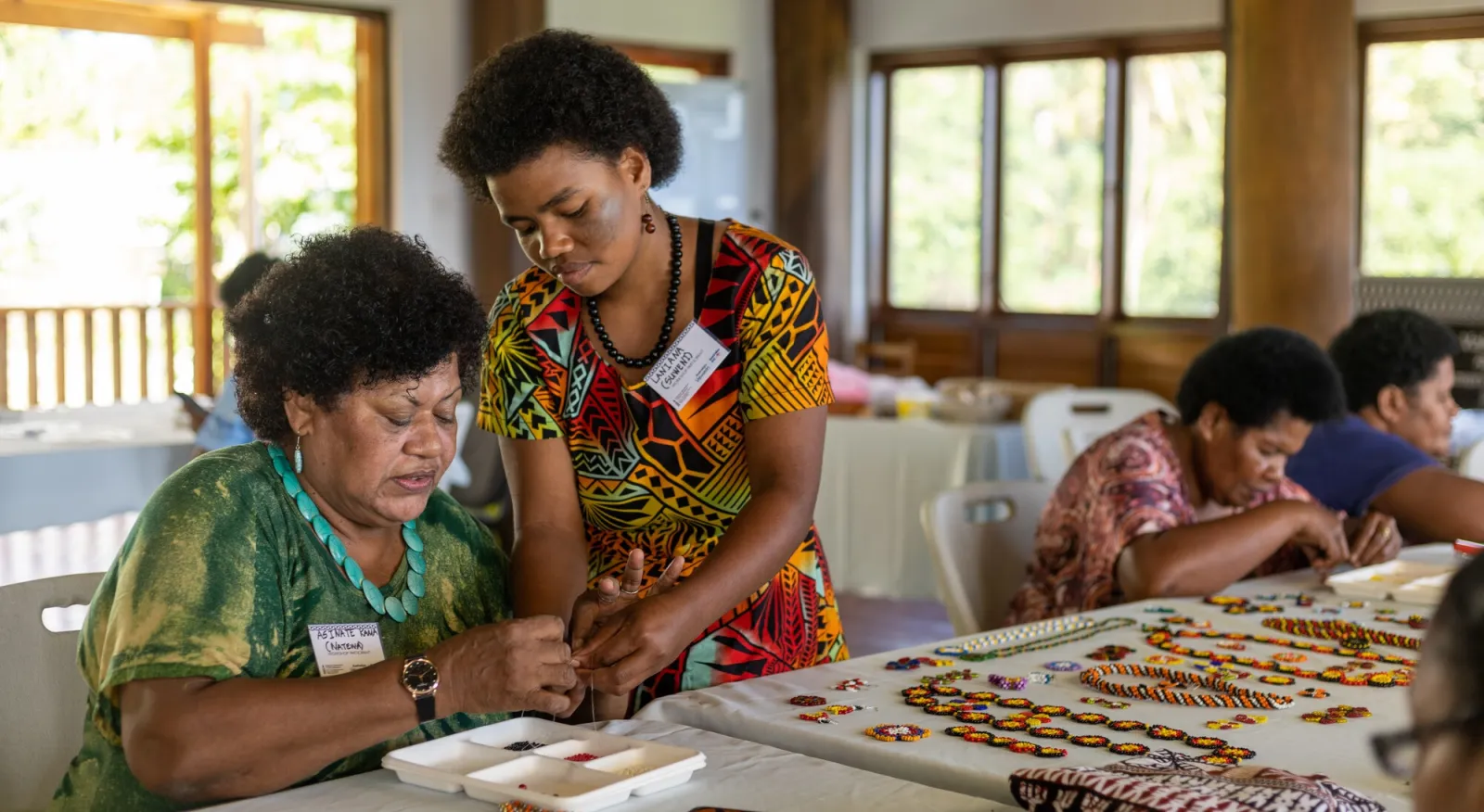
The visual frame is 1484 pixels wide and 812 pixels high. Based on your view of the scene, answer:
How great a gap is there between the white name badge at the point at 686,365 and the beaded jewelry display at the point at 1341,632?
100 centimetres

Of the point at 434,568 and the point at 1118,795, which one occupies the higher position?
the point at 434,568

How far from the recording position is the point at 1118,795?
4.49 ft

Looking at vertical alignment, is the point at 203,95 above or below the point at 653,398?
above

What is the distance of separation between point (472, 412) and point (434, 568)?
3.28 meters

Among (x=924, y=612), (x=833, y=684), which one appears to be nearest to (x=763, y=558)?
(x=833, y=684)

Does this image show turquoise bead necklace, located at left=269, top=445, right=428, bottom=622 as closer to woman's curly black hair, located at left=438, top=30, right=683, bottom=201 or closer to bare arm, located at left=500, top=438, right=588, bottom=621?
bare arm, located at left=500, top=438, right=588, bottom=621

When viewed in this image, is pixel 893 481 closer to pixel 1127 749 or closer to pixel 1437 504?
pixel 1437 504

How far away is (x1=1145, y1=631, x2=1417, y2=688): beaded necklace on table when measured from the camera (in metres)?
2.07

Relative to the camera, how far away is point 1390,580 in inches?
108

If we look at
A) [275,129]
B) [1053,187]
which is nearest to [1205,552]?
[1053,187]

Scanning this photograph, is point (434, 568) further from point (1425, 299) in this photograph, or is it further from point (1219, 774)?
point (1425, 299)

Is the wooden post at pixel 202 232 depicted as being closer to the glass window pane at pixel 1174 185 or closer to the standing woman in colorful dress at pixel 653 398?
the glass window pane at pixel 1174 185

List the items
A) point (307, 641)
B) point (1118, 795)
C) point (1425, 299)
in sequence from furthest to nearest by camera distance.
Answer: point (1425, 299) → point (307, 641) → point (1118, 795)

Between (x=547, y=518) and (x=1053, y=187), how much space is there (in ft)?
25.5
